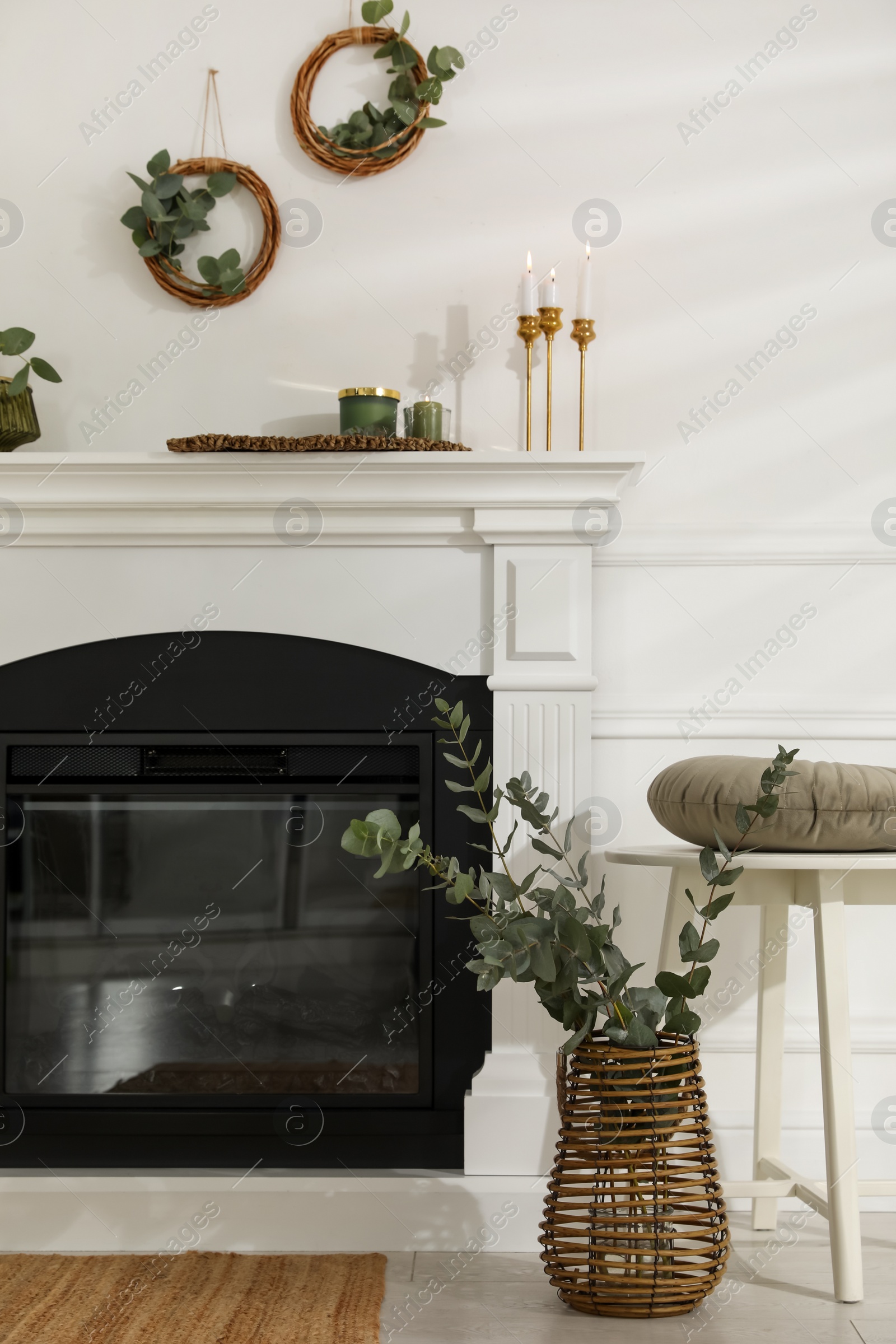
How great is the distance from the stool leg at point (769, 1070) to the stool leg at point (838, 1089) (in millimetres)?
226

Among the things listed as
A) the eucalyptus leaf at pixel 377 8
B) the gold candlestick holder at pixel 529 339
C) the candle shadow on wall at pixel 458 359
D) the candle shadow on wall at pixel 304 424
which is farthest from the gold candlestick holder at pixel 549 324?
the eucalyptus leaf at pixel 377 8

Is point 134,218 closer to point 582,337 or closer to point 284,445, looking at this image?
point 284,445

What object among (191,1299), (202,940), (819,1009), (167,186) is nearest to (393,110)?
(167,186)

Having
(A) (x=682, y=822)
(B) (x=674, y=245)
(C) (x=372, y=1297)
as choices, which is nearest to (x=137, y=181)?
(B) (x=674, y=245)

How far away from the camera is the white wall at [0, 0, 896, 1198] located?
6.40 feet

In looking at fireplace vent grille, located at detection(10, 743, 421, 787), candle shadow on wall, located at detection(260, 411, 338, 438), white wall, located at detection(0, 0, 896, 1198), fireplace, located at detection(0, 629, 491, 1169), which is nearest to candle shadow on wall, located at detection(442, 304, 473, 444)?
white wall, located at detection(0, 0, 896, 1198)

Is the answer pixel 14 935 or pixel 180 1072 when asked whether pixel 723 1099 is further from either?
pixel 14 935

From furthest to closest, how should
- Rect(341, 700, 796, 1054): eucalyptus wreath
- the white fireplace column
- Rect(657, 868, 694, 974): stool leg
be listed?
the white fireplace column
Rect(657, 868, 694, 974): stool leg
Rect(341, 700, 796, 1054): eucalyptus wreath

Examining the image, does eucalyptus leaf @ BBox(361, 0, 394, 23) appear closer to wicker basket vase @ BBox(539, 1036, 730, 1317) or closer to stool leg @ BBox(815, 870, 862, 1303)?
stool leg @ BBox(815, 870, 862, 1303)

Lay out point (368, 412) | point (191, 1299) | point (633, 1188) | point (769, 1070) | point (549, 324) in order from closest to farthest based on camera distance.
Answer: point (633, 1188) < point (191, 1299) < point (769, 1070) < point (368, 412) < point (549, 324)

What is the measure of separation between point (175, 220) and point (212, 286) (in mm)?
133

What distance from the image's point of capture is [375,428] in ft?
5.88

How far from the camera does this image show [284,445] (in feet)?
5.61

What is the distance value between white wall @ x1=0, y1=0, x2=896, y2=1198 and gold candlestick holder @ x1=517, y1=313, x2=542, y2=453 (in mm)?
45
